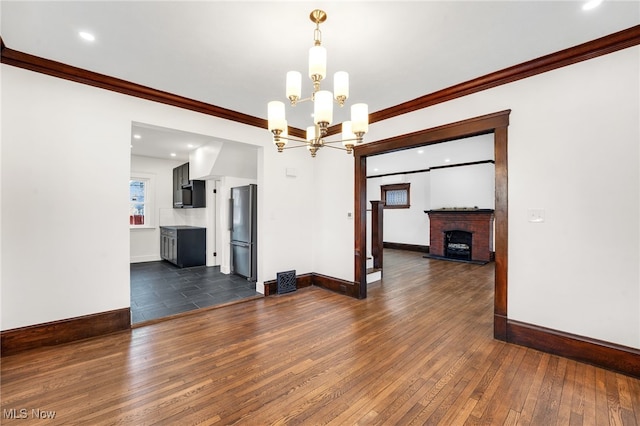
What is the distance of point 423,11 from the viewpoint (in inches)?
75.0

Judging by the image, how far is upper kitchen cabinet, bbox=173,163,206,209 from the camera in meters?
6.27

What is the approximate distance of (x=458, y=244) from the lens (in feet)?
25.1

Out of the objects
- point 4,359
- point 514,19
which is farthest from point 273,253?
point 514,19

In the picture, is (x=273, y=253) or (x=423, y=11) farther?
(x=273, y=253)

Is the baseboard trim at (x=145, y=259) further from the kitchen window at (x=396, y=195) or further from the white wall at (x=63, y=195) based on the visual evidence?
the kitchen window at (x=396, y=195)

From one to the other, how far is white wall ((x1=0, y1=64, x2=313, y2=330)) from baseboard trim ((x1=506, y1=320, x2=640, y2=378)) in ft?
13.6

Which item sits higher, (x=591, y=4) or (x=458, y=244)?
(x=591, y=4)

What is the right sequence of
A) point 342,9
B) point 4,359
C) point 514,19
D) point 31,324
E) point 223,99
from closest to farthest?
1. point 342,9
2. point 514,19
3. point 4,359
4. point 31,324
5. point 223,99

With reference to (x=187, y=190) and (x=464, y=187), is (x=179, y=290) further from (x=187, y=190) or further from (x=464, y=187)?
(x=464, y=187)

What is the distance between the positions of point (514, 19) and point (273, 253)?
12.5 ft

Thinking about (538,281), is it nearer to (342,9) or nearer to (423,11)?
(423,11)

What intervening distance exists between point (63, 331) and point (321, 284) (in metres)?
3.24

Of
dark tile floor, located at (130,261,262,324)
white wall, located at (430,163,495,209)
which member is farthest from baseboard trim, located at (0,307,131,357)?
white wall, located at (430,163,495,209)

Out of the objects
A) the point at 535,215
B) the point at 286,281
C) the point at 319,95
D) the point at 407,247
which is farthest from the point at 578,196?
the point at 407,247
